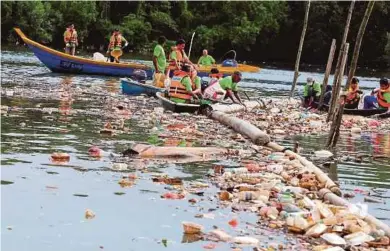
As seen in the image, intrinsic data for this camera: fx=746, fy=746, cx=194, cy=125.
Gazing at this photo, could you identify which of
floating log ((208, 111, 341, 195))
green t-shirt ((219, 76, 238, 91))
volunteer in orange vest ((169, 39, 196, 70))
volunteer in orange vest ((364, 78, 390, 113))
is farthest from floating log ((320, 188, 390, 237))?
volunteer in orange vest ((169, 39, 196, 70))

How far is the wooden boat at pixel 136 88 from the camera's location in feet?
76.8

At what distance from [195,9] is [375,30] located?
16.5 m

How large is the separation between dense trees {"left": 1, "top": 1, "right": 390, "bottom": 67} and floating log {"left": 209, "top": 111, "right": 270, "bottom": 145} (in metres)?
44.7

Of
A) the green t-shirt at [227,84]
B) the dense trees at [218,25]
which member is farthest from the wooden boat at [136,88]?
the dense trees at [218,25]

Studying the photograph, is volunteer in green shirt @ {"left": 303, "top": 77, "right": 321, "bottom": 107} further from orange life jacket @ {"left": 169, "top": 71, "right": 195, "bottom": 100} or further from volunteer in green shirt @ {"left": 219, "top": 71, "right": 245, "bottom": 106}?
orange life jacket @ {"left": 169, "top": 71, "right": 195, "bottom": 100}

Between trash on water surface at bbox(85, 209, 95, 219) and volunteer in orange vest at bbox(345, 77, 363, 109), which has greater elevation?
volunteer in orange vest at bbox(345, 77, 363, 109)

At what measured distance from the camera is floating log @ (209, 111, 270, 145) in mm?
14570

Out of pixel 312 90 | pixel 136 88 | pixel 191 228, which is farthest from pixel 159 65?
pixel 191 228

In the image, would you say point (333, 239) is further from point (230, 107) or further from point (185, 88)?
point (230, 107)

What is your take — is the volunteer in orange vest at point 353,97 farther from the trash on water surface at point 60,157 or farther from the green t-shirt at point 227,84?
the trash on water surface at point 60,157

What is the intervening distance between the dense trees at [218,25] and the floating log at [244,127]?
4468 centimetres

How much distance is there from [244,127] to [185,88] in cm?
382

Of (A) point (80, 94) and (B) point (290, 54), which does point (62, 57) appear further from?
(B) point (290, 54)

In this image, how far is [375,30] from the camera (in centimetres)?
6494
